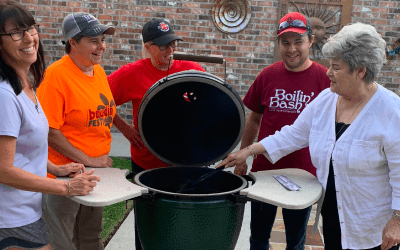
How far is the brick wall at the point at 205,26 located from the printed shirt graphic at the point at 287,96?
Answer: 3.40m

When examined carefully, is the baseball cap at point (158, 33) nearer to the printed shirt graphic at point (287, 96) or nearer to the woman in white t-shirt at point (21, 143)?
the printed shirt graphic at point (287, 96)

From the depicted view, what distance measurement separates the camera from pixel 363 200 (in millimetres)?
1957

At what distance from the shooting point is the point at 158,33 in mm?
2695

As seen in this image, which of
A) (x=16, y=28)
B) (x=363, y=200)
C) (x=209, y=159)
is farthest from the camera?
(x=209, y=159)

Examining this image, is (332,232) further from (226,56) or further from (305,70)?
(226,56)

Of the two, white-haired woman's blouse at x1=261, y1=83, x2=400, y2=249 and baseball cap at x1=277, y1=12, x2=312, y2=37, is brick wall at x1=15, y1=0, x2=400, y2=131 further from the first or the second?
white-haired woman's blouse at x1=261, y1=83, x2=400, y2=249

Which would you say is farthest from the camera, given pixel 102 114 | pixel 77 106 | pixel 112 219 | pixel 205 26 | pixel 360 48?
pixel 205 26

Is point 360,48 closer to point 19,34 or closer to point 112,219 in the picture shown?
point 19,34

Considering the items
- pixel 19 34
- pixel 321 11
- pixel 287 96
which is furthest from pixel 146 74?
pixel 321 11

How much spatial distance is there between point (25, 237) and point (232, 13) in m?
4.91

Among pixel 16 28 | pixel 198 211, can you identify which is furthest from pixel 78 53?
pixel 198 211

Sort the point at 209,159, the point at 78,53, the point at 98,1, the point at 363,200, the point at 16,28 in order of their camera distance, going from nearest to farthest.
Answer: the point at 16,28
the point at 363,200
the point at 78,53
the point at 209,159
the point at 98,1

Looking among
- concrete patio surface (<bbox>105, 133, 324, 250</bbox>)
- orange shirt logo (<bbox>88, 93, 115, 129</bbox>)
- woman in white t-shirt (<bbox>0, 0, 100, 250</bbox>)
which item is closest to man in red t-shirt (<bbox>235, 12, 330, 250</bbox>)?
concrete patio surface (<bbox>105, 133, 324, 250</bbox>)

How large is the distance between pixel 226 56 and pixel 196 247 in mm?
4378
